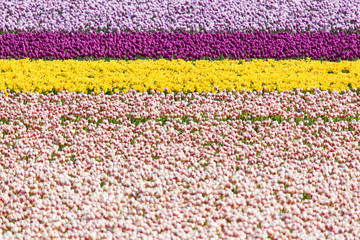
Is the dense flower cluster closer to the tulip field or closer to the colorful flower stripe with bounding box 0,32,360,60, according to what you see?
the tulip field

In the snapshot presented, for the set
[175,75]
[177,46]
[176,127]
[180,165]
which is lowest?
[180,165]

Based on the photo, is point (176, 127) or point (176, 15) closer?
point (176, 127)

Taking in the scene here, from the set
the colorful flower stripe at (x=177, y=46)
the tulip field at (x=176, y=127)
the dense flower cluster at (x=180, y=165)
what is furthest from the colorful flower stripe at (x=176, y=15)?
the dense flower cluster at (x=180, y=165)

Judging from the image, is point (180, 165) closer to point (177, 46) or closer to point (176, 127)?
point (176, 127)

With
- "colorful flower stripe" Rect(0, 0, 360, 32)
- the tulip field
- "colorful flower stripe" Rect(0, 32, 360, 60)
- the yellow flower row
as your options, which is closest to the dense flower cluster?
the tulip field

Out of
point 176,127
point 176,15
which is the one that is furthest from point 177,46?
Answer: point 176,127

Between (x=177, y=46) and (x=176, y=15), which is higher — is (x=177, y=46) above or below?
below

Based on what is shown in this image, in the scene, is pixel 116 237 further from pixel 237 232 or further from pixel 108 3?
pixel 108 3

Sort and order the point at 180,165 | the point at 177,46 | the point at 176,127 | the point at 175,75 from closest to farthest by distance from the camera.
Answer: the point at 180,165
the point at 176,127
the point at 175,75
the point at 177,46

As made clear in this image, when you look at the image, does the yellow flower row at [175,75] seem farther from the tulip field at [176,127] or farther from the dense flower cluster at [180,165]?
the dense flower cluster at [180,165]
